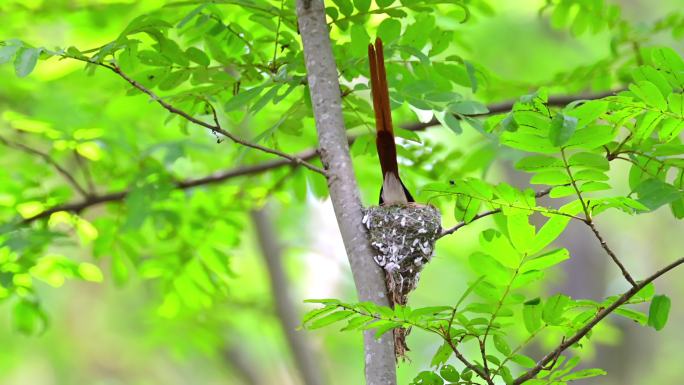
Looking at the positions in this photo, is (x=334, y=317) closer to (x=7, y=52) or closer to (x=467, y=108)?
(x=467, y=108)

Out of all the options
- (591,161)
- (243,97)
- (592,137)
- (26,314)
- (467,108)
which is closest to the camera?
(592,137)

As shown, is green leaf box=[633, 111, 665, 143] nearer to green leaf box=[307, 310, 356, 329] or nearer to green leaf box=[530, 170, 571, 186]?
green leaf box=[530, 170, 571, 186]

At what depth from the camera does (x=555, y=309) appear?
1.79 meters

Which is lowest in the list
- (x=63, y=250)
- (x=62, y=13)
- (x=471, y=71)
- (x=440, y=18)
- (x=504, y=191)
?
(x=504, y=191)

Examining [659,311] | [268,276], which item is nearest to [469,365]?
[659,311]

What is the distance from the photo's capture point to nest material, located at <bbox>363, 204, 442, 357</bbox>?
1.93 metres

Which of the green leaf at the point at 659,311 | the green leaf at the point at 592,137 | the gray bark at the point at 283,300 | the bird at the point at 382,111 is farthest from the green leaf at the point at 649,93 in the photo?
the gray bark at the point at 283,300

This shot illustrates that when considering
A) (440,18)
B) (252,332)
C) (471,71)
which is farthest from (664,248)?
(471,71)

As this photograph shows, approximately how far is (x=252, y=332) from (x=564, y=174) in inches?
256

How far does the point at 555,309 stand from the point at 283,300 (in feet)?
13.3

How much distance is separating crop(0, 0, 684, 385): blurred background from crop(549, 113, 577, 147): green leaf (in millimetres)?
657

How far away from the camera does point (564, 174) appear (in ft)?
6.13

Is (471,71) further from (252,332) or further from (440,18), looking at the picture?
(252,332)

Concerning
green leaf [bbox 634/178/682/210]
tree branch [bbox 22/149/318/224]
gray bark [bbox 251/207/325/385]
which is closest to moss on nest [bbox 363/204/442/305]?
green leaf [bbox 634/178/682/210]
